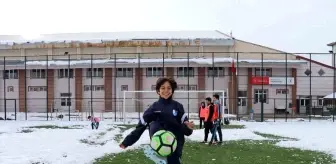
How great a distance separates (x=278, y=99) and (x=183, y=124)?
4239 centimetres

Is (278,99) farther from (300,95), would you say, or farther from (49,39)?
(49,39)

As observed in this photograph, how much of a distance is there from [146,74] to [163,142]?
4150 cm

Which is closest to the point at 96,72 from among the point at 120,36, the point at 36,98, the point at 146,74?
the point at 146,74

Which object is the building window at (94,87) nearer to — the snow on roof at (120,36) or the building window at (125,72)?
the building window at (125,72)

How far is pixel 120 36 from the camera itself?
52.4 m

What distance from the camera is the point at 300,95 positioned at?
47.9m

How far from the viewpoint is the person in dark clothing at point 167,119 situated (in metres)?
5.25

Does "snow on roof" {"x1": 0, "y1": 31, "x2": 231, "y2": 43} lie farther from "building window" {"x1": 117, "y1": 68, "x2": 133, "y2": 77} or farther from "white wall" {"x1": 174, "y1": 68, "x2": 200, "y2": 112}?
"white wall" {"x1": 174, "y1": 68, "x2": 200, "y2": 112}

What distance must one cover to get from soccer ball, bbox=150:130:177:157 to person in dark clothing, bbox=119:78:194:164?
0.34 ft

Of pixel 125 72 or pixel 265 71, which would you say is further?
pixel 265 71

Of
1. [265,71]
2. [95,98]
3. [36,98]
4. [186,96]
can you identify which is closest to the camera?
[186,96]

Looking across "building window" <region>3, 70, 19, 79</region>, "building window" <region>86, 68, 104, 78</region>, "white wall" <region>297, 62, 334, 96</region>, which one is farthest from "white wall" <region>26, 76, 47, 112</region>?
"white wall" <region>297, 62, 334, 96</region>

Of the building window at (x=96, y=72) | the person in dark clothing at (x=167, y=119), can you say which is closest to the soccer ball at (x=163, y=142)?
the person in dark clothing at (x=167, y=119)

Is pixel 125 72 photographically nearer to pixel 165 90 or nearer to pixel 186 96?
pixel 186 96
